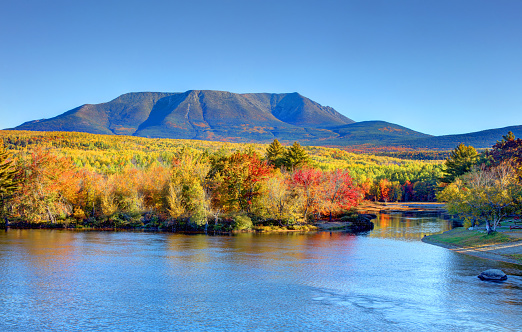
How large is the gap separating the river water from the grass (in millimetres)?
3896

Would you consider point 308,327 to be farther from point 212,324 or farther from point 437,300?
point 437,300

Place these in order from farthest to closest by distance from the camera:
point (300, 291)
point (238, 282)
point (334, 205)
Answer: point (334, 205) → point (238, 282) → point (300, 291)

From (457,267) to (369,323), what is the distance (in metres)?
18.1

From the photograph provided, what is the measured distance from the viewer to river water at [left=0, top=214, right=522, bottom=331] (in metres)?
21.5

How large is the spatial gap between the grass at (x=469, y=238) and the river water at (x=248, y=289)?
3896 mm

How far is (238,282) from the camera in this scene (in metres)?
29.9

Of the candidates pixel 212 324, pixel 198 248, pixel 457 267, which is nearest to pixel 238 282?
pixel 212 324

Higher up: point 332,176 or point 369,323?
point 332,176

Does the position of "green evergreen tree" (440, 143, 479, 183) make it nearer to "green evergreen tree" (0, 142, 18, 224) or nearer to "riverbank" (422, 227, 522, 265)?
"riverbank" (422, 227, 522, 265)

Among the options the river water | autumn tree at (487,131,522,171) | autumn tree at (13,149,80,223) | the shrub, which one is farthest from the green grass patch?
autumn tree at (13,149,80,223)

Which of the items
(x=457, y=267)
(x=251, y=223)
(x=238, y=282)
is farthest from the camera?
(x=251, y=223)

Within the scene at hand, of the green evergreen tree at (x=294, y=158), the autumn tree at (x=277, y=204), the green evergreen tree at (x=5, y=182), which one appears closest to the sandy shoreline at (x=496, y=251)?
the autumn tree at (x=277, y=204)

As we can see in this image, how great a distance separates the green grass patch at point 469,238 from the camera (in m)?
44.1

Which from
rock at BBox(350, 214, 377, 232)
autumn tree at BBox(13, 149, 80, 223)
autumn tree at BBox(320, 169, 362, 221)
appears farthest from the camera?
autumn tree at BBox(320, 169, 362, 221)
